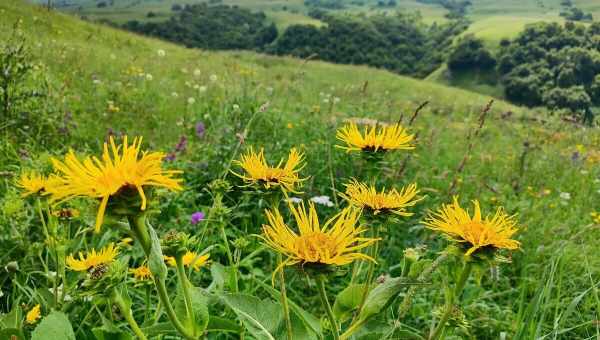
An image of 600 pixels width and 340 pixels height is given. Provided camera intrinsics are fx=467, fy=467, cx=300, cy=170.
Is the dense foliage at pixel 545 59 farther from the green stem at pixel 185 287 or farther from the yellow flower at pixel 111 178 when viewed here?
the yellow flower at pixel 111 178

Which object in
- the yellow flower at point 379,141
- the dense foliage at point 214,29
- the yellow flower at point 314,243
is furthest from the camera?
the dense foliage at point 214,29

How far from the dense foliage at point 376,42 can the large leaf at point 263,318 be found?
60786mm

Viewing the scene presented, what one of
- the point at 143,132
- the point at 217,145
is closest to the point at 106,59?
the point at 143,132

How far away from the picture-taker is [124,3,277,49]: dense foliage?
5025 centimetres

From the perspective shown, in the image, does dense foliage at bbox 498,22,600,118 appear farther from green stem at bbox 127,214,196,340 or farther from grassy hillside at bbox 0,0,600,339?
green stem at bbox 127,214,196,340

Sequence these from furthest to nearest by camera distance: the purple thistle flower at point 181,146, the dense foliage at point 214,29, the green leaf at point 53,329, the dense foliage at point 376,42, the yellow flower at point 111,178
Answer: the dense foliage at point 376,42 → the dense foliage at point 214,29 → the purple thistle flower at point 181,146 → the green leaf at point 53,329 → the yellow flower at point 111,178

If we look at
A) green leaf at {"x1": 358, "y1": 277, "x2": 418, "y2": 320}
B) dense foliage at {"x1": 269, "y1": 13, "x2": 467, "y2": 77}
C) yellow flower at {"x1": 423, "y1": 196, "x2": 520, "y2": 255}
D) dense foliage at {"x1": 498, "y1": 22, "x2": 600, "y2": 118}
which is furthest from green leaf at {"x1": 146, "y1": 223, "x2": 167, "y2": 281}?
dense foliage at {"x1": 269, "y1": 13, "x2": 467, "y2": 77}

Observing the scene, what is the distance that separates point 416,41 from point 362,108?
274 feet

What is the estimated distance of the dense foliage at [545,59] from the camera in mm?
34469

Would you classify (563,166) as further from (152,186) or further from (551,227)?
(152,186)

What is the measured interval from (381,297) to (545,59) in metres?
54.9

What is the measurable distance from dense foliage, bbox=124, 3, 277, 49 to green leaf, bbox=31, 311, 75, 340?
3477 centimetres

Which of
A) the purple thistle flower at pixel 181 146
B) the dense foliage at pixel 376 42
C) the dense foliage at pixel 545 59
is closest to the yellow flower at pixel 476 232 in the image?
the purple thistle flower at pixel 181 146

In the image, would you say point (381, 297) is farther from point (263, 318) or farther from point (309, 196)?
point (309, 196)
